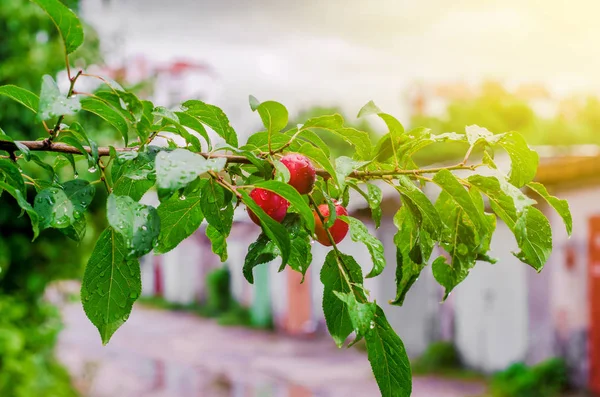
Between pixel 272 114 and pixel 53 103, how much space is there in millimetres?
292

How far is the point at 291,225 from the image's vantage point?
0.92 m

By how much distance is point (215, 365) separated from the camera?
10.3m

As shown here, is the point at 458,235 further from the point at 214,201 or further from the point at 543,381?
the point at 543,381

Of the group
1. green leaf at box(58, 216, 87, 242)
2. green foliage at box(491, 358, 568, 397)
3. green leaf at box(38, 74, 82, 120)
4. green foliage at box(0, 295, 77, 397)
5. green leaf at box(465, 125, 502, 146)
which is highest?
green leaf at box(38, 74, 82, 120)

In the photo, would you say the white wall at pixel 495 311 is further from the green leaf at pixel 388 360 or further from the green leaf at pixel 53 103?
the green leaf at pixel 53 103

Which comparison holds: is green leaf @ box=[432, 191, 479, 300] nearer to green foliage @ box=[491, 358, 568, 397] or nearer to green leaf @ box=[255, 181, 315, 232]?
green leaf @ box=[255, 181, 315, 232]

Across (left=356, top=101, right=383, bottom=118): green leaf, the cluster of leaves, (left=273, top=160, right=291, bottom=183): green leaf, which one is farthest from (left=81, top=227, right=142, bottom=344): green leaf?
(left=356, top=101, right=383, bottom=118): green leaf

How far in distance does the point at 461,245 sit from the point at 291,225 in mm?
244

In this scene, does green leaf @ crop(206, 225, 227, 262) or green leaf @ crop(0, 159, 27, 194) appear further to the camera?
green leaf @ crop(206, 225, 227, 262)

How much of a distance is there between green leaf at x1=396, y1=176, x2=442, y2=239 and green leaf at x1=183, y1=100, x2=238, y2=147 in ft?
0.74

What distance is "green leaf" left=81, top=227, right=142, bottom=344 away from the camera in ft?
3.03

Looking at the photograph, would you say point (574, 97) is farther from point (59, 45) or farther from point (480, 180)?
point (480, 180)

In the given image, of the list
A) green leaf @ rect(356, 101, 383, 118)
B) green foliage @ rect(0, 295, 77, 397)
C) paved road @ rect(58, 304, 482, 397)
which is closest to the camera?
green leaf @ rect(356, 101, 383, 118)

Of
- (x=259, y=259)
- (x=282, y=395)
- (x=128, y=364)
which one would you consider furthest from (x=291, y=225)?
(x=128, y=364)
